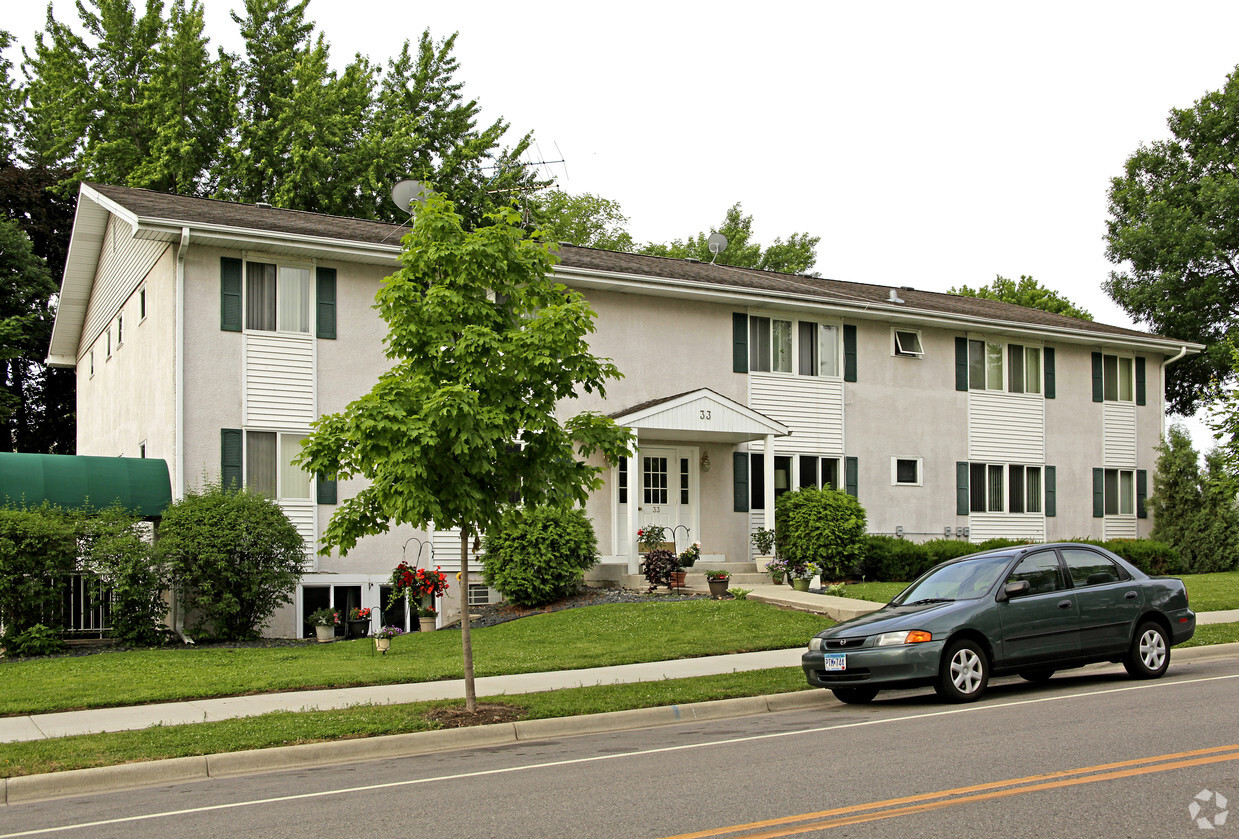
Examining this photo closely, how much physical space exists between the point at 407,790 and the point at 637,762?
5.63 ft

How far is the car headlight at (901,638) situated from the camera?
34.5ft

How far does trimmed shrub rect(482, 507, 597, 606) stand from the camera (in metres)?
19.1

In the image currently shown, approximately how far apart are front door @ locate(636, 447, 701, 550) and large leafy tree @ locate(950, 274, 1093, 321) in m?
32.2

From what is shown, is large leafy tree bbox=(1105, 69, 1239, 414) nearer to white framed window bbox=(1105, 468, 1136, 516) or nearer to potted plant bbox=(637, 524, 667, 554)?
white framed window bbox=(1105, 468, 1136, 516)

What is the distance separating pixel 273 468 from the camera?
1958cm

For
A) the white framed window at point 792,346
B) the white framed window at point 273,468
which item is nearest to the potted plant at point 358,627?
the white framed window at point 273,468

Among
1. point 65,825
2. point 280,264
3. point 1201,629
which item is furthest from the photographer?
point 280,264

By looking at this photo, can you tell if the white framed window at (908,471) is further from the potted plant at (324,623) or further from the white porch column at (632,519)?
the potted plant at (324,623)

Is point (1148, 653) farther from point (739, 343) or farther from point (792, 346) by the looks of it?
point (792, 346)

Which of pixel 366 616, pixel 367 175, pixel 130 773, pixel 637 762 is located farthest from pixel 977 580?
pixel 367 175

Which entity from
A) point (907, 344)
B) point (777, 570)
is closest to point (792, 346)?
point (907, 344)

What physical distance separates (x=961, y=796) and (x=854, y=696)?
16.1 ft

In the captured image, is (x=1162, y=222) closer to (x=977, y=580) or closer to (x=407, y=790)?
(x=977, y=580)

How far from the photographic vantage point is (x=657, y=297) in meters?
23.5
